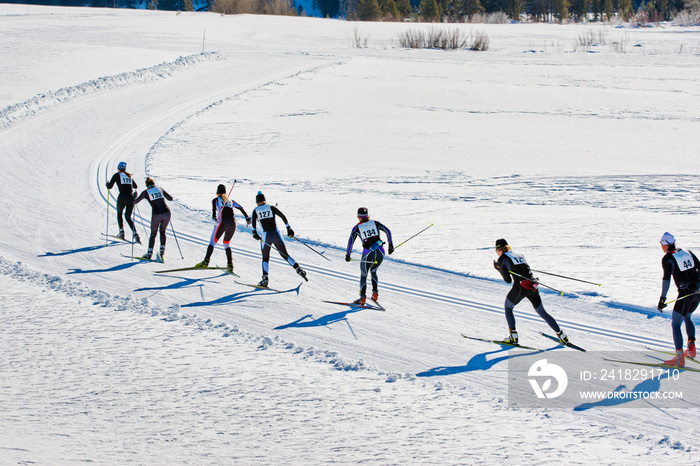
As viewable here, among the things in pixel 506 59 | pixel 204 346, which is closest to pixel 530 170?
pixel 204 346

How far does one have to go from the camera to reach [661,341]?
887cm

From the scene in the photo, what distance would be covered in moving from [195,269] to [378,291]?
3968 millimetres

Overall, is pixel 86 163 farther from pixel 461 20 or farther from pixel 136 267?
pixel 461 20

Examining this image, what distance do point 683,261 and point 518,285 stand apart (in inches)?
91.6

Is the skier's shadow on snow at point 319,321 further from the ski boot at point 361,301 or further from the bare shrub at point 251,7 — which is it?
the bare shrub at point 251,7

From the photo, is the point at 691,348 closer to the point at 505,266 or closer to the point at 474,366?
the point at 505,266

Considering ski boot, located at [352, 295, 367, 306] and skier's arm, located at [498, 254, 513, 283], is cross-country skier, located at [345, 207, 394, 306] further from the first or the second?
skier's arm, located at [498, 254, 513, 283]

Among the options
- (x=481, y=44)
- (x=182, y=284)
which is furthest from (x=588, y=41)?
(x=182, y=284)

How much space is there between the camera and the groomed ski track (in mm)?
8648

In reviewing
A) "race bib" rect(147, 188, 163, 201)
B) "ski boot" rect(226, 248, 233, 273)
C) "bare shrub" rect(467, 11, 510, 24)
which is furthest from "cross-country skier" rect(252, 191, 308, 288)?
"bare shrub" rect(467, 11, 510, 24)

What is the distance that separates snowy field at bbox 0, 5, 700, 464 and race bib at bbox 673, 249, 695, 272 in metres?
1.38

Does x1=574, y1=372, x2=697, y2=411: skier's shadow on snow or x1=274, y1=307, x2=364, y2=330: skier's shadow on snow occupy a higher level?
x1=274, y1=307, x2=364, y2=330: skier's shadow on snow

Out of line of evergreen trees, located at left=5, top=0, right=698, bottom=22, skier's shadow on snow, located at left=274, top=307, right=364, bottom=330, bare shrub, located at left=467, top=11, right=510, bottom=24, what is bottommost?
skier's shadow on snow, located at left=274, top=307, right=364, bottom=330

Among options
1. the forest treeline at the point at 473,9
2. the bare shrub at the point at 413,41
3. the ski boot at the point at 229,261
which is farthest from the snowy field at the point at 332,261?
the forest treeline at the point at 473,9
